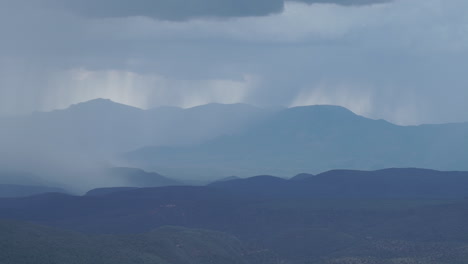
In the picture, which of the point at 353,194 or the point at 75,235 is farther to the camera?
the point at 353,194

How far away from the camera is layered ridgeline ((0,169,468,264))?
7744 centimetres

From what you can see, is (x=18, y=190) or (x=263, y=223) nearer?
(x=263, y=223)

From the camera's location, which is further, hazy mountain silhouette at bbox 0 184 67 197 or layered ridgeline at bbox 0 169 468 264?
hazy mountain silhouette at bbox 0 184 67 197

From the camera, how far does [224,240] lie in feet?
302

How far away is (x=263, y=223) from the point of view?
4424 inches

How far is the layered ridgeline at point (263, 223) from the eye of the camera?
77.4 metres

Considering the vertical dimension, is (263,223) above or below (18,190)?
below

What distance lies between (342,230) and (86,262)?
43.8m

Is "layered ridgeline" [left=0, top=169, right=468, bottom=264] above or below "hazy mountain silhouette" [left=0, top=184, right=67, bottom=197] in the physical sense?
below

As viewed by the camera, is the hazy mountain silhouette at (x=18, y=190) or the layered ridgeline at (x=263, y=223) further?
the hazy mountain silhouette at (x=18, y=190)

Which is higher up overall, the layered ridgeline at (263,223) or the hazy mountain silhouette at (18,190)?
the hazy mountain silhouette at (18,190)

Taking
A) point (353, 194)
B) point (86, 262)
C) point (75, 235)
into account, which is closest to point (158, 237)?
point (75, 235)

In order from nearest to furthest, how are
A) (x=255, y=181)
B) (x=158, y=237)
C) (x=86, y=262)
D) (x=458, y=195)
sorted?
(x=86, y=262) < (x=158, y=237) < (x=458, y=195) < (x=255, y=181)

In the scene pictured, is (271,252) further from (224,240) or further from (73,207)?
(73,207)
